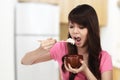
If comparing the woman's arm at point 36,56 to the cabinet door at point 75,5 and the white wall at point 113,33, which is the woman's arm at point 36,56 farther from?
the white wall at point 113,33

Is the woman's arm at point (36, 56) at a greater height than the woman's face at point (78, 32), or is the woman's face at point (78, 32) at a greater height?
the woman's face at point (78, 32)

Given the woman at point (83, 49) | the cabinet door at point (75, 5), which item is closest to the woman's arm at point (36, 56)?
the woman at point (83, 49)

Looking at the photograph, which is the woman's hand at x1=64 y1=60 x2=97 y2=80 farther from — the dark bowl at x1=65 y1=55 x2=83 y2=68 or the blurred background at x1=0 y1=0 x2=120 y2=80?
the blurred background at x1=0 y1=0 x2=120 y2=80

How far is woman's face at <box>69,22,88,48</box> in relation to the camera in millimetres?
665

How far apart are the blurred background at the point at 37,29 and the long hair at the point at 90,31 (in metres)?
0.07

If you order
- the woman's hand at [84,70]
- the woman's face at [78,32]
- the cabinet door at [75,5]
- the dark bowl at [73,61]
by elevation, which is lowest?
the woman's hand at [84,70]

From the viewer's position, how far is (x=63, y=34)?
0.82 meters

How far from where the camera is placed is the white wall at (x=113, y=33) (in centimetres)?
93
